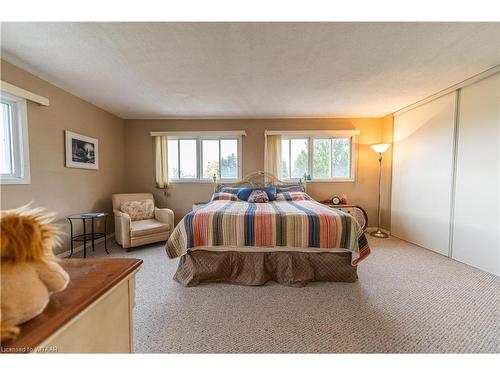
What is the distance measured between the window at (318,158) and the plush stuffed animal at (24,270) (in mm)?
4034

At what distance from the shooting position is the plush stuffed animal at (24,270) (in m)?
0.48

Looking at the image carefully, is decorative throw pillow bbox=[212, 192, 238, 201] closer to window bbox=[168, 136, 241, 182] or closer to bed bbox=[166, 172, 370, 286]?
window bbox=[168, 136, 241, 182]

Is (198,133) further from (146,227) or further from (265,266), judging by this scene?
(265,266)

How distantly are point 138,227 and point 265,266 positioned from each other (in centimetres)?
221

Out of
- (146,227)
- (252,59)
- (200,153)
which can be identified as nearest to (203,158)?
Answer: (200,153)

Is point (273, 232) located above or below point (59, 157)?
below

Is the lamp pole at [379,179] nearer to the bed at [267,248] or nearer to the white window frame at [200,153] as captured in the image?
the bed at [267,248]

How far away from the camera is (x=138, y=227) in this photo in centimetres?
324

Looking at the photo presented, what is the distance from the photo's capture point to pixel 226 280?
7.28ft

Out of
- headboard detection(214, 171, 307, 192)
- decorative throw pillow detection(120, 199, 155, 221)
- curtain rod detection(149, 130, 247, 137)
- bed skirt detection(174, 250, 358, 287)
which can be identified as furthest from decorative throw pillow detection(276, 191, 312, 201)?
decorative throw pillow detection(120, 199, 155, 221)

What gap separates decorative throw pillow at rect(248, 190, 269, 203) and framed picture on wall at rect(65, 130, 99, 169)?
276 cm

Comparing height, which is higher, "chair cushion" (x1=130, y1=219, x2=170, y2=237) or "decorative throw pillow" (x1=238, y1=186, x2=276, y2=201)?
"decorative throw pillow" (x1=238, y1=186, x2=276, y2=201)

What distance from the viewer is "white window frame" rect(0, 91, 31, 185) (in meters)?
2.36
